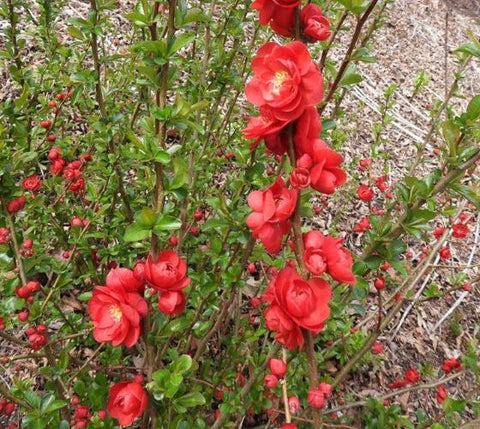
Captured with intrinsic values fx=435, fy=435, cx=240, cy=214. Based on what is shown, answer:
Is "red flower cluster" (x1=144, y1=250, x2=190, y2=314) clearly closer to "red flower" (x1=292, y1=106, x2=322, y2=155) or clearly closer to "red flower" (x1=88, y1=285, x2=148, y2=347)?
"red flower" (x1=88, y1=285, x2=148, y2=347)

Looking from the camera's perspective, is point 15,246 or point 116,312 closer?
point 116,312

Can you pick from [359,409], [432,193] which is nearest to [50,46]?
[432,193]

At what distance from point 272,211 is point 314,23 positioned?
15.2 inches

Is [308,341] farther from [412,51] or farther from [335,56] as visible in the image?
[412,51]

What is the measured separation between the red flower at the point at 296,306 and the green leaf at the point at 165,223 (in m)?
0.27

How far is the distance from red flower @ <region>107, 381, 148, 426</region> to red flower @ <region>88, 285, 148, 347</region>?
150 millimetres

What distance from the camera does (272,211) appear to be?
838 millimetres

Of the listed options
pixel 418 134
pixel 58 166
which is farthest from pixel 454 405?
pixel 418 134

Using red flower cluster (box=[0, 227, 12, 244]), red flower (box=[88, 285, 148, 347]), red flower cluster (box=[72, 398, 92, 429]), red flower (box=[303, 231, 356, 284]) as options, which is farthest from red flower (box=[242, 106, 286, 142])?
red flower cluster (box=[72, 398, 92, 429])

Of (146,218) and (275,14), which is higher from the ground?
(275,14)

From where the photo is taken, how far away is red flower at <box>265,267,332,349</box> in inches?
31.7

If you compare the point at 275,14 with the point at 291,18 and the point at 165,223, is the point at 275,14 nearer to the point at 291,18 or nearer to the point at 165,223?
the point at 291,18

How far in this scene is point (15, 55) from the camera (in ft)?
5.81

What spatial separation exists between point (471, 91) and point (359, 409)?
4545 mm
